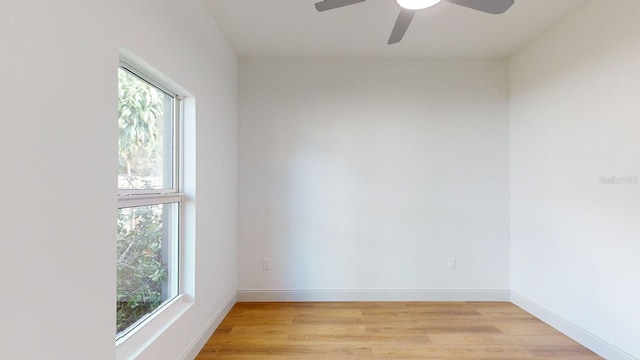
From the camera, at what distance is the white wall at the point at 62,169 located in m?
0.93

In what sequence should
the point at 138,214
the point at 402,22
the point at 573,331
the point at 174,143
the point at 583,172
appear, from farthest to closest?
1. the point at 573,331
2. the point at 583,172
3. the point at 174,143
4. the point at 402,22
5. the point at 138,214

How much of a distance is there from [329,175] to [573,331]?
2.53 m

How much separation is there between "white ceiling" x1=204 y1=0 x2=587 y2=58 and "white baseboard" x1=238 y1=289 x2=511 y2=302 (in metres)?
2.57

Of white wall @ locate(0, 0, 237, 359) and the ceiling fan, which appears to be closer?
white wall @ locate(0, 0, 237, 359)

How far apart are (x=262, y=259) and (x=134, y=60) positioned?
7.75ft

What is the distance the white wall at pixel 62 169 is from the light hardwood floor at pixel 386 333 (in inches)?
38.3

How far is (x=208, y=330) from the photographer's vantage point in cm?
257

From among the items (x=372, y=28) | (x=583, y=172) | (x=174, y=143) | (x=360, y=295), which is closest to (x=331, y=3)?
(x=372, y=28)

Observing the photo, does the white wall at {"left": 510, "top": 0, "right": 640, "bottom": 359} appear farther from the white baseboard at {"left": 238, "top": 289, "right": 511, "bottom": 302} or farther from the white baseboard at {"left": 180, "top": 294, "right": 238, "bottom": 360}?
the white baseboard at {"left": 180, "top": 294, "right": 238, "bottom": 360}

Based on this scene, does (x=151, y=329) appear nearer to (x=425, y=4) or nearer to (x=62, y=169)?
(x=62, y=169)

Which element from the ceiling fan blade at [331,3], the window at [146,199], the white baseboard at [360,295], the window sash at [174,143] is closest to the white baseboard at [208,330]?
the white baseboard at [360,295]

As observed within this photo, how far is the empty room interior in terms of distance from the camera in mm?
1104

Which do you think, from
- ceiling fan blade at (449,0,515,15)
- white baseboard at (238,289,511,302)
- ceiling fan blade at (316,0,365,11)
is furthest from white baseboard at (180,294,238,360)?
ceiling fan blade at (449,0,515,15)

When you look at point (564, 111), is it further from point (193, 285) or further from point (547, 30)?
point (193, 285)
